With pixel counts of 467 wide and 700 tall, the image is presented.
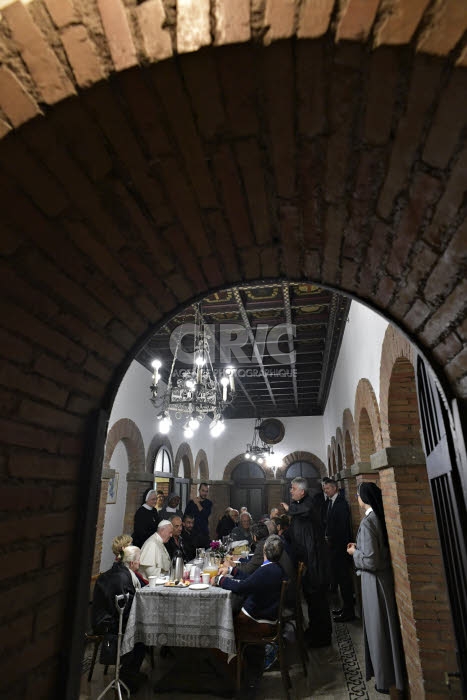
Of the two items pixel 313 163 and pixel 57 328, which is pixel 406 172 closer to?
pixel 313 163

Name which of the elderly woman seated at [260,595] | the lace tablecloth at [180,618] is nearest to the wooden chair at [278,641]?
the elderly woman seated at [260,595]

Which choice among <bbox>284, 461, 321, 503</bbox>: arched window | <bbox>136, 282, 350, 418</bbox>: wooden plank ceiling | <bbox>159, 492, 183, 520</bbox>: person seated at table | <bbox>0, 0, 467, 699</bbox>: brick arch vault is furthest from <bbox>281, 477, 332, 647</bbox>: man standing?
<bbox>284, 461, 321, 503</bbox>: arched window

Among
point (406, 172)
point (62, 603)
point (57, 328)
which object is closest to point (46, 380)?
point (57, 328)

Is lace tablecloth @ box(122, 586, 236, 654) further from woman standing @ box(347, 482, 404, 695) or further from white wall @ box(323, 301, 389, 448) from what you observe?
white wall @ box(323, 301, 389, 448)

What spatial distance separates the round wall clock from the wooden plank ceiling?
2.49 metres

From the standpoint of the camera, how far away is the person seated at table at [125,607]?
139 inches

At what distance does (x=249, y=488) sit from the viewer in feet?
44.1

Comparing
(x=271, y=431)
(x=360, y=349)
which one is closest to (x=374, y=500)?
(x=360, y=349)

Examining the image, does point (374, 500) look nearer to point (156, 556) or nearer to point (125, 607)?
point (125, 607)

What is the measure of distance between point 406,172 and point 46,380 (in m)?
1.43

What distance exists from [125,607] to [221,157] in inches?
152

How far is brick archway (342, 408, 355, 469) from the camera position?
20.8ft

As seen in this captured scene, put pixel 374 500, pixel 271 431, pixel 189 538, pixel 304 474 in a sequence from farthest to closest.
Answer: pixel 271 431, pixel 304 474, pixel 189 538, pixel 374 500

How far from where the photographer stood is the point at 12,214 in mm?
1158
